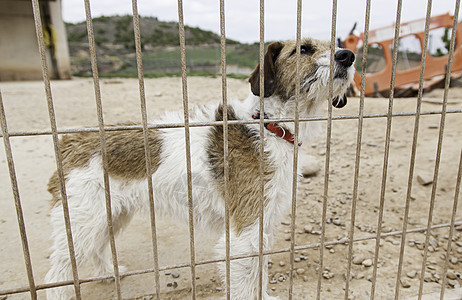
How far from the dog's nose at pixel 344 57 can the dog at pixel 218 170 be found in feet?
0.38

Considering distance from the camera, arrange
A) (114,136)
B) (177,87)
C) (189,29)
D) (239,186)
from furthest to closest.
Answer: (189,29), (177,87), (114,136), (239,186)

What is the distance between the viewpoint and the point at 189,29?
151ft

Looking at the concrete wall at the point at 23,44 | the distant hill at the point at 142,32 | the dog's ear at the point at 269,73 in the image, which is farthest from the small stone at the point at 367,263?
Result: the distant hill at the point at 142,32

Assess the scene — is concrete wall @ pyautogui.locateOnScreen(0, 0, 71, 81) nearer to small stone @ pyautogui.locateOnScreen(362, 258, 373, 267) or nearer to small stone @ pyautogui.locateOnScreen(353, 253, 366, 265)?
small stone @ pyautogui.locateOnScreen(353, 253, 366, 265)

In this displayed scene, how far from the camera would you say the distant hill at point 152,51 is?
21.5m

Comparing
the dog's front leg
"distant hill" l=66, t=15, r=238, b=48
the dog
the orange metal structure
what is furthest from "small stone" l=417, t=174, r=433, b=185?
"distant hill" l=66, t=15, r=238, b=48

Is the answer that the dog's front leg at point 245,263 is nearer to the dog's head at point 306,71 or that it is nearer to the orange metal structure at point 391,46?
the dog's head at point 306,71

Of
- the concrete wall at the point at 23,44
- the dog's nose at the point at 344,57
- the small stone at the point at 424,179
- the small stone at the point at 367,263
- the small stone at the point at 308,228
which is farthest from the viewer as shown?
the concrete wall at the point at 23,44

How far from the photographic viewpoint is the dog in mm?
2242

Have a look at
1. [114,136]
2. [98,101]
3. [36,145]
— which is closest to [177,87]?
[36,145]

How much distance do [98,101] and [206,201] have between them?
4.24 ft

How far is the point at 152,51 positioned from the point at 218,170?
3449cm

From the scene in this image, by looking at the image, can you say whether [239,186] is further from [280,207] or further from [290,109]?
[290,109]

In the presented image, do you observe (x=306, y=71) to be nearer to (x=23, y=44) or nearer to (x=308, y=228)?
(x=308, y=228)
